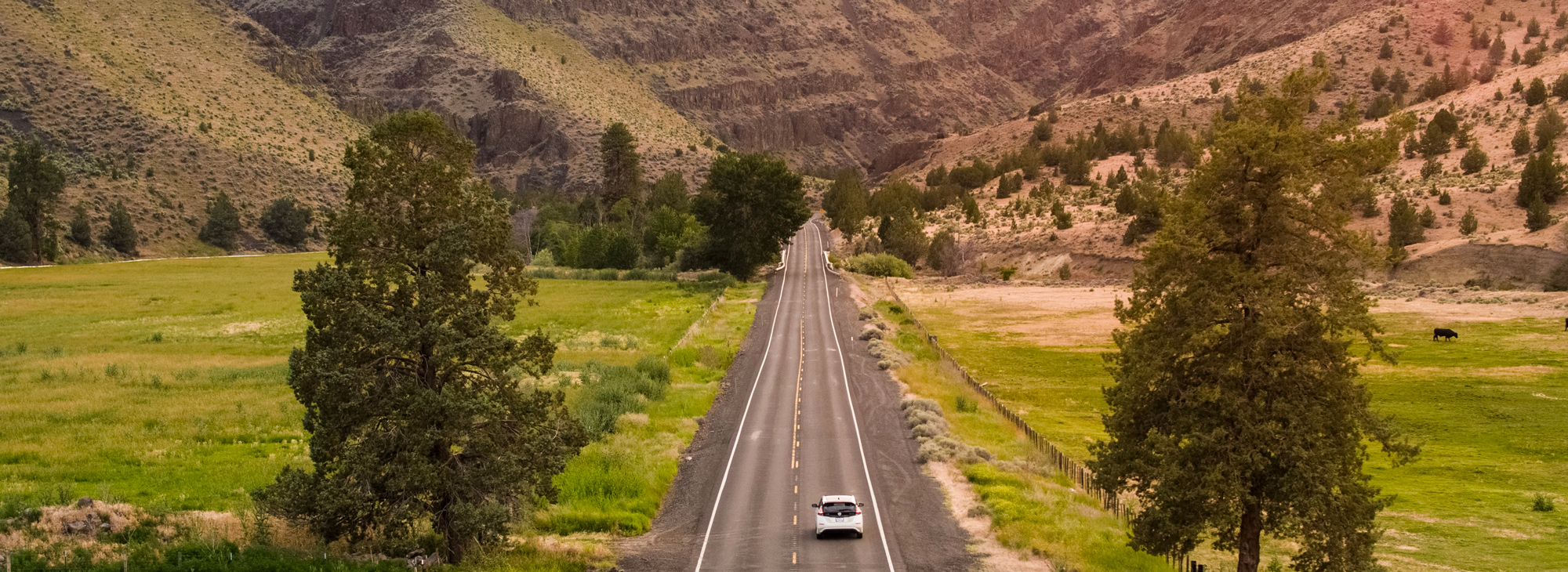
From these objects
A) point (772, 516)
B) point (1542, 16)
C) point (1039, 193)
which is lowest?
point (772, 516)

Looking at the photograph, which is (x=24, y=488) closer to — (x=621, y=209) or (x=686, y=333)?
(x=686, y=333)

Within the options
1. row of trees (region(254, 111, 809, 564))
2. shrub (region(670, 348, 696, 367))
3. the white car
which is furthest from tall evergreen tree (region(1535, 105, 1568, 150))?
row of trees (region(254, 111, 809, 564))

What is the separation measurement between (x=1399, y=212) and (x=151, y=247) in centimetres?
14526

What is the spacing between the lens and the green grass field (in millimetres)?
34156

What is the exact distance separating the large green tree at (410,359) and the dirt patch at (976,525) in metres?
13.0

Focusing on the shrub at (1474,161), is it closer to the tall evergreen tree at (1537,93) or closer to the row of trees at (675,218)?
the tall evergreen tree at (1537,93)

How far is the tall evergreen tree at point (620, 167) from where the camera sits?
14812 centimetres

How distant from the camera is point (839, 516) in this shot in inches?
1214

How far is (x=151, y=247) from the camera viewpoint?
133125 millimetres

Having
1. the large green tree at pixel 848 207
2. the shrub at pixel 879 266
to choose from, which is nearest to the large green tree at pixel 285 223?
the large green tree at pixel 848 207

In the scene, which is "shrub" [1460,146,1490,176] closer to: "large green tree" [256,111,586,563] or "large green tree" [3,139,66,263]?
"large green tree" [256,111,586,563]

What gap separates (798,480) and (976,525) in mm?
7519

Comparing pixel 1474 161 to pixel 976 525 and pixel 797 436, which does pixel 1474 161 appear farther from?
pixel 976 525

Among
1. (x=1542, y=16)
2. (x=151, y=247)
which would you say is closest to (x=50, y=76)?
(x=151, y=247)
